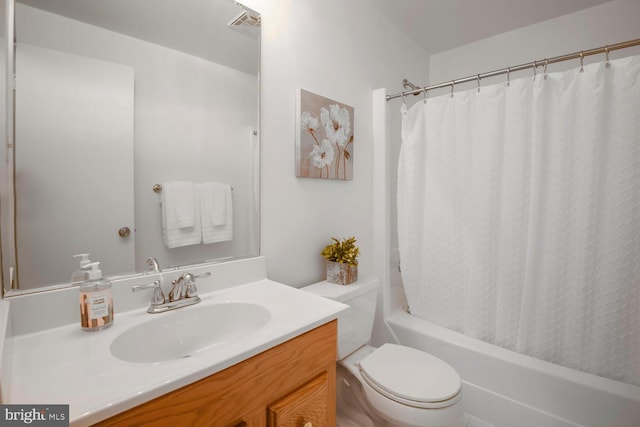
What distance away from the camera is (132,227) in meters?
0.96

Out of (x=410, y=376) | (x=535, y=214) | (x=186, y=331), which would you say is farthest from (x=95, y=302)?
(x=535, y=214)

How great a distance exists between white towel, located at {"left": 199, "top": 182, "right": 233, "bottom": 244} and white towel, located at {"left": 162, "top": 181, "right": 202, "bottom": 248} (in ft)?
0.08

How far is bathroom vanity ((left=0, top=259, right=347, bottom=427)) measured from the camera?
526 millimetres

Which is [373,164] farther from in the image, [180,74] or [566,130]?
[180,74]

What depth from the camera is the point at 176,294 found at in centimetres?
96

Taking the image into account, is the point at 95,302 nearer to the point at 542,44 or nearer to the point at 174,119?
the point at 174,119

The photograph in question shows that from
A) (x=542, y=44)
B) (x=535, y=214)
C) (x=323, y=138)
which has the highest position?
(x=542, y=44)

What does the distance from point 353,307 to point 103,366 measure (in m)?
0.99

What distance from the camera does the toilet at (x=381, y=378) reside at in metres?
1.06

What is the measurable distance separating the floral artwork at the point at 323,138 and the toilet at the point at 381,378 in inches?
23.2

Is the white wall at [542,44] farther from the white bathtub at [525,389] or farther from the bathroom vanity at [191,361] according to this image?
the bathroom vanity at [191,361]

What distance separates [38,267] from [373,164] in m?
1.66

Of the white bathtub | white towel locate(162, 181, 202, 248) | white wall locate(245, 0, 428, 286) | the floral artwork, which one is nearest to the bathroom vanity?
white towel locate(162, 181, 202, 248)

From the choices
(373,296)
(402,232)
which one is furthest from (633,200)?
(373,296)
